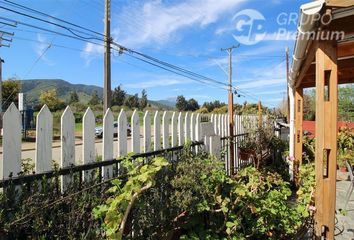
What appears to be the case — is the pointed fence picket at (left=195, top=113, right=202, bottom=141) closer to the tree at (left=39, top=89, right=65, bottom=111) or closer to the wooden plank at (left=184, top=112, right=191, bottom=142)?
the wooden plank at (left=184, top=112, right=191, bottom=142)

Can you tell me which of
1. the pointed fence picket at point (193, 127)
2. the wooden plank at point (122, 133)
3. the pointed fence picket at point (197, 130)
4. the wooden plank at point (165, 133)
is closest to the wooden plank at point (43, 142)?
the wooden plank at point (122, 133)

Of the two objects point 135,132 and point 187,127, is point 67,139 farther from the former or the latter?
point 187,127

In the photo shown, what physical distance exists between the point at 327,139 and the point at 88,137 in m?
2.07

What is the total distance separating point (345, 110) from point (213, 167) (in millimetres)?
28146

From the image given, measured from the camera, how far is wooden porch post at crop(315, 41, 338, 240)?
2.88 metres

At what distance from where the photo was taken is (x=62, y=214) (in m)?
1.82

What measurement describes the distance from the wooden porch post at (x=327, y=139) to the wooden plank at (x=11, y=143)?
2451 millimetres

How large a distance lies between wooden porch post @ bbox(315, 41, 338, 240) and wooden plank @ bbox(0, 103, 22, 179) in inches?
96.5

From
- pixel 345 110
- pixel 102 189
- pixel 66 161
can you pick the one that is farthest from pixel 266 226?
pixel 345 110

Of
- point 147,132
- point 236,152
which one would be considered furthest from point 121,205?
point 236,152

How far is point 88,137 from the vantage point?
7.89ft

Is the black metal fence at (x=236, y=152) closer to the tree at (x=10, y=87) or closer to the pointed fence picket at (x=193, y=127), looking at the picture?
the pointed fence picket at (x=193, y=127)

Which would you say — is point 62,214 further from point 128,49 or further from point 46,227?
point 128,49

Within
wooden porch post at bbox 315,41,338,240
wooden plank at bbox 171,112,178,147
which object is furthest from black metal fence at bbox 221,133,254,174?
wooden porch post at bbox 315,41,338,240
